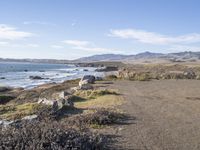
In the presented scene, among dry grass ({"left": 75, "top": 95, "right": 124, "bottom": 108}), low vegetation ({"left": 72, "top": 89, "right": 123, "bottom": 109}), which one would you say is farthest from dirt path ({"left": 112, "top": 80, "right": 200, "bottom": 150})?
low vegetation ({"left": 72, "top": 89, "right": 123, "bottom": 109})

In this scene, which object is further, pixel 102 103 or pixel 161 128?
pixel 102 103

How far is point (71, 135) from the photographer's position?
34.3 feet

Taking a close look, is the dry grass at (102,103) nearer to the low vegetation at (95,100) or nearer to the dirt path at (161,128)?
the low vegetation at (95,100)

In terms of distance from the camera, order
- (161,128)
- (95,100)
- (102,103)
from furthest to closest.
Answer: (95,100), (102,103), (161,128)

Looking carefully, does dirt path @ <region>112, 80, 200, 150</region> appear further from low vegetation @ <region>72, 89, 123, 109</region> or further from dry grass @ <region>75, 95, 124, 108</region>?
low vegetation @ <region>72, 89, 123, 109</region>

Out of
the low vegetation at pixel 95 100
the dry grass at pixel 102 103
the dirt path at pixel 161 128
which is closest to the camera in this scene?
the dirt path at pixel 161 128

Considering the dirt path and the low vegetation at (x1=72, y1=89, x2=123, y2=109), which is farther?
the low vegetation at (x1=72, y1=89, x2=123, y2=109)

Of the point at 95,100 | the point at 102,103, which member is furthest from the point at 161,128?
the point at 95,100

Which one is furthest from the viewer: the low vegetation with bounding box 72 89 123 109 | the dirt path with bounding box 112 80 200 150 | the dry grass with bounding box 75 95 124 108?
the low vegetation with bounding box 72 89 123 109

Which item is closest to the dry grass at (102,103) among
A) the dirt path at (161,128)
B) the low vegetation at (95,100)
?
the low vegetation at (95,100)

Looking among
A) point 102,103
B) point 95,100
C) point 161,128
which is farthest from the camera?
point 95,100

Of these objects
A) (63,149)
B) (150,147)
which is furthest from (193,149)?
(63,149)

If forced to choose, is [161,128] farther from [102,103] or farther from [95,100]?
[95,100]

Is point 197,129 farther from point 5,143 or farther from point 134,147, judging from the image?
point 5,143
